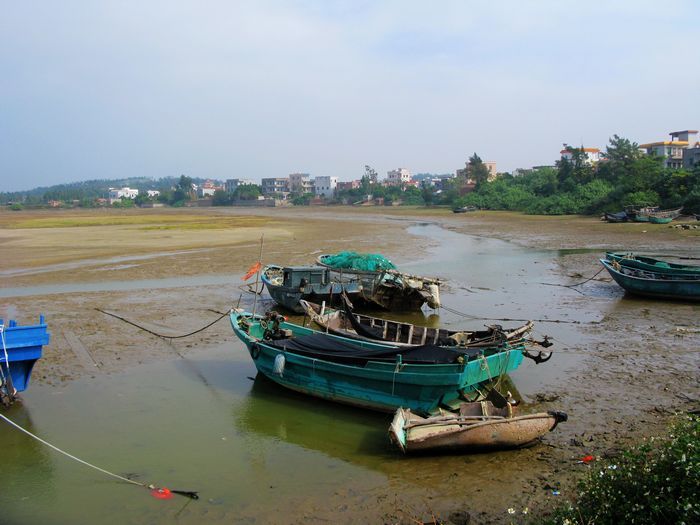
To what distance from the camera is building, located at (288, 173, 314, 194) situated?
511 ft

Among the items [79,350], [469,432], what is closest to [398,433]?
[469,432]

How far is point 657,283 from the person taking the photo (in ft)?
62.2

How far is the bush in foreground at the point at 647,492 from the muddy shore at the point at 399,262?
4.97 ft

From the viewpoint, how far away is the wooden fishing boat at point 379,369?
9719 mm

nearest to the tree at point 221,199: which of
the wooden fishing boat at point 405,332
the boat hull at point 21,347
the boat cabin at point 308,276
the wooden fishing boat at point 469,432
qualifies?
the boat cabin at point 308,276

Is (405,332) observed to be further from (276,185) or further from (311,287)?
(276,185)

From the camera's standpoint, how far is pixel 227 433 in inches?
393

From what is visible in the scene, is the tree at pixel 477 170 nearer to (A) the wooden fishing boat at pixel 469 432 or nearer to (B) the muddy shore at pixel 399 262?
(B) the muddy shore at pixel 399 262

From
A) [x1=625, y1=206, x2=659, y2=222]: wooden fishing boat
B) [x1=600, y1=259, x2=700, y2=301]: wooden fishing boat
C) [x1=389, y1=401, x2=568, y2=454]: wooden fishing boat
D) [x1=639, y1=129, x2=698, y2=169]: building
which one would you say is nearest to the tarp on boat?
[x1=389, y1=401, x2=568, y2=454]: wooden fishing boat

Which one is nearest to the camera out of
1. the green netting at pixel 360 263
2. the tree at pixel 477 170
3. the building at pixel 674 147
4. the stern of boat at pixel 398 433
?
the stern of boat at pixel 398 433

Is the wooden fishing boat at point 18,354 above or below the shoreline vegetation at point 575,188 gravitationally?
below

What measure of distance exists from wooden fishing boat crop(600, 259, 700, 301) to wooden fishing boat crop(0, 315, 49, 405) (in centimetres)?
1742

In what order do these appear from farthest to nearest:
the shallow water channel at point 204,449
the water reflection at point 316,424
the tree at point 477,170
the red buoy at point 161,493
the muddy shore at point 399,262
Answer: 1. the tree at point 477,170
2. the water reflection at point 316,424
3. the red buoy at point 161,493
4. the shallow water channel at point 204,449
5. the muddy shore at point 399,262

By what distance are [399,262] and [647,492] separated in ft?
82.2
